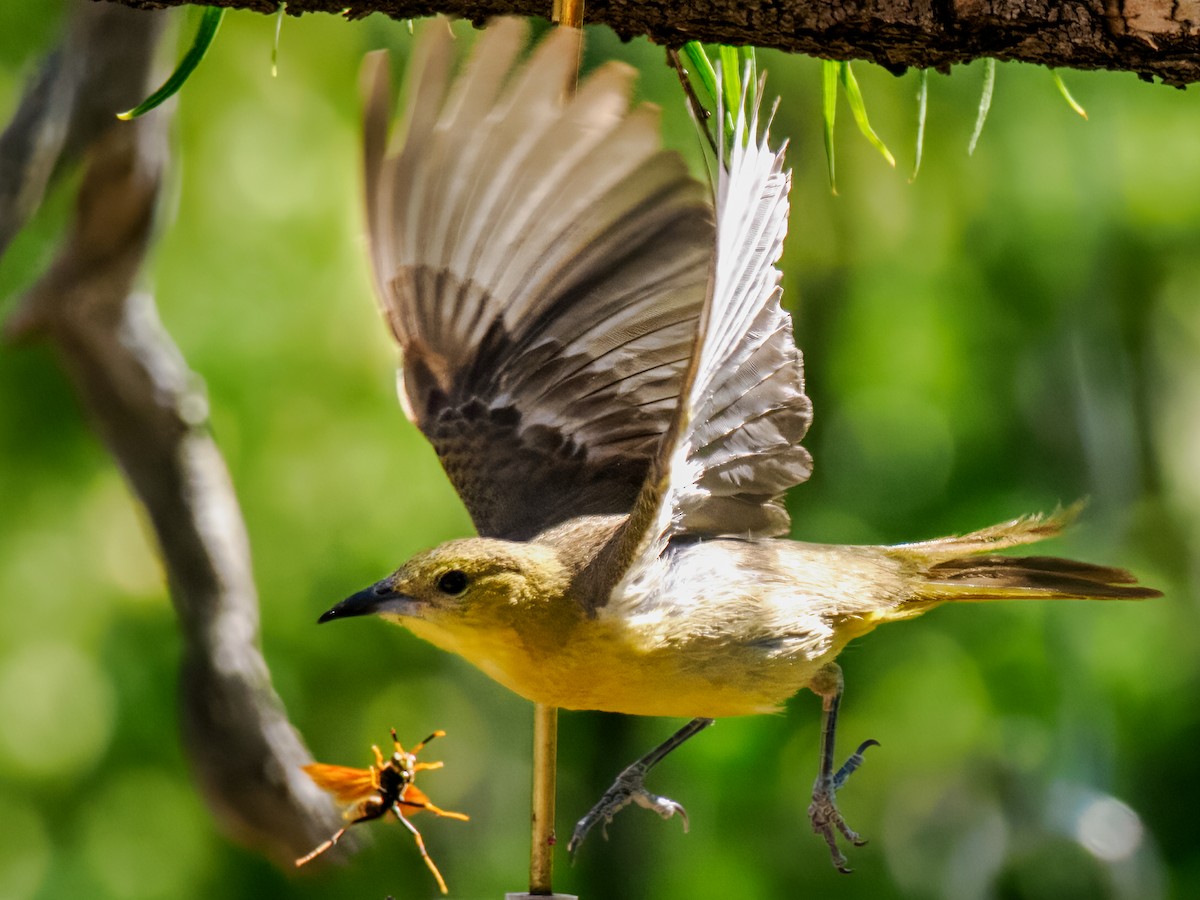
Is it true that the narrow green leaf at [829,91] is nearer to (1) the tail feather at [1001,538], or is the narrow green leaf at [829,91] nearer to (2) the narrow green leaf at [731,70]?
(2) the narrow green leaf at [731,70]

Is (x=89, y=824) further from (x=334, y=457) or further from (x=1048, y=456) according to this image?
(x=1048, y=456)

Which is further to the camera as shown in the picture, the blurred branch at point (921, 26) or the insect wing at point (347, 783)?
the blurred branch at point (921, 26)

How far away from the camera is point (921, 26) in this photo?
5.36 ft

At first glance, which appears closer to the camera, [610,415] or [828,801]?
[828,801]

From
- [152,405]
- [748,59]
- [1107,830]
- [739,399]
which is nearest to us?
[739,399]

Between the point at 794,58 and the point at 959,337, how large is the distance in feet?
4.14

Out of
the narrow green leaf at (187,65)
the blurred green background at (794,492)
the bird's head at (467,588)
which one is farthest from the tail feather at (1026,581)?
the blurred green background at (794,492)

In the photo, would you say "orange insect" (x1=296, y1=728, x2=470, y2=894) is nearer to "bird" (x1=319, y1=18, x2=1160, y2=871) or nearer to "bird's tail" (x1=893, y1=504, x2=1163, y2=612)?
"bird" (x1=319, y1=18, x2=1160, y2=871)

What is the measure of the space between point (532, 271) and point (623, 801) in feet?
2.38

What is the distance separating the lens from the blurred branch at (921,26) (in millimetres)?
1595

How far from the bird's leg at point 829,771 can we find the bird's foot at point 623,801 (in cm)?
17

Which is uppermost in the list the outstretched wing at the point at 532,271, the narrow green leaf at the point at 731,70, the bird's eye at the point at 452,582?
the narrow green leaf at the point at 731,70

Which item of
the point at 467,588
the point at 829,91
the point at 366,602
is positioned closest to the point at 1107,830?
the point at 829,91

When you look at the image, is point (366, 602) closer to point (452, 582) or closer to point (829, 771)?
point (452, 582)
